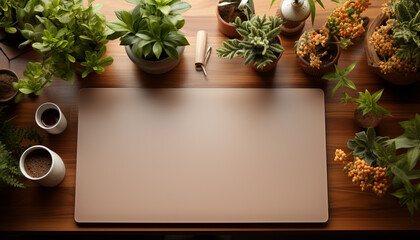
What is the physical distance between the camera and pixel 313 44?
1052 mm

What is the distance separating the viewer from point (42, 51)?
1.05m

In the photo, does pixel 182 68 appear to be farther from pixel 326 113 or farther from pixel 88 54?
pixel 326 113

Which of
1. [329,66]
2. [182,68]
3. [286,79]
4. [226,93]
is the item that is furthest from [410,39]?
[182,68]

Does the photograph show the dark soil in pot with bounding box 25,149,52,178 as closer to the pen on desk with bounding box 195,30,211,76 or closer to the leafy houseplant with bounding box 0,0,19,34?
the leafy houseplant with bounding box 0,0,19,34

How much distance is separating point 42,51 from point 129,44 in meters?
0.24

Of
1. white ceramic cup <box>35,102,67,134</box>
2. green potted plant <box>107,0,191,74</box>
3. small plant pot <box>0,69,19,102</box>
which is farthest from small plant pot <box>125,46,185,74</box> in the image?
small plant pot <box>0,69,19,102</box>

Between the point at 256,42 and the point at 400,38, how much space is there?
36cm

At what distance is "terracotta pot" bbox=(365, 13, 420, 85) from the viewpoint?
1.09m

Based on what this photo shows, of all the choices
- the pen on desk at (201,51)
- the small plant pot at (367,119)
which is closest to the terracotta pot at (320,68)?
Result: the small plant pot at (367,119)

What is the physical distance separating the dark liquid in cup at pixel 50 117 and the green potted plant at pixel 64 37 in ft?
0.27

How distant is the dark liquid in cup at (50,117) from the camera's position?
44.9 inches

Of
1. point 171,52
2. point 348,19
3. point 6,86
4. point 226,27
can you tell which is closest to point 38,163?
point 6,86

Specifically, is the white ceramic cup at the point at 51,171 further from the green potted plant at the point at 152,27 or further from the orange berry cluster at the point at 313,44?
the orange berry cluster at the point at 313,44
